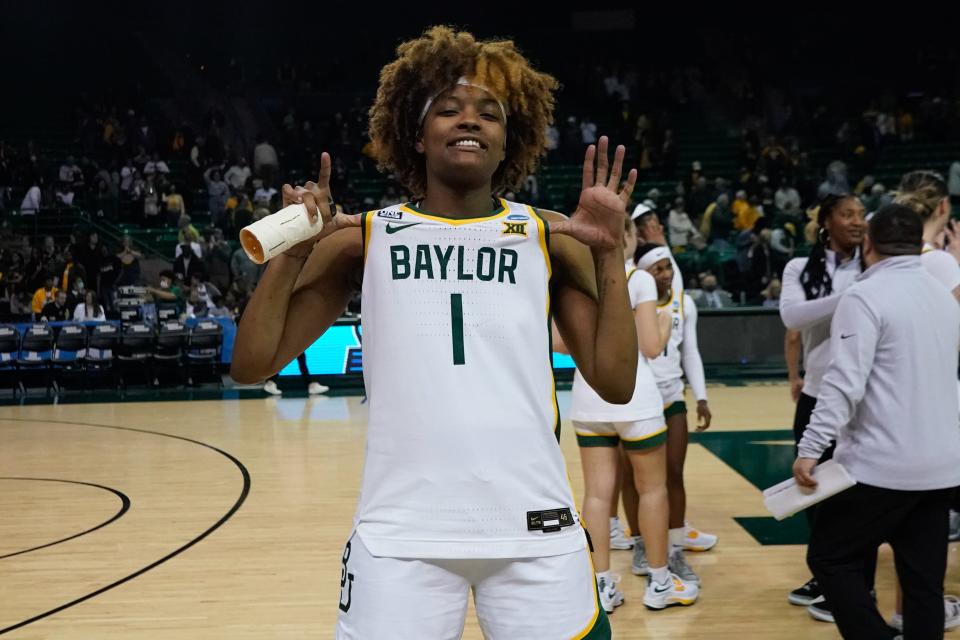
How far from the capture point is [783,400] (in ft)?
36.5

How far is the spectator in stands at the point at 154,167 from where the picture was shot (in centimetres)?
1839

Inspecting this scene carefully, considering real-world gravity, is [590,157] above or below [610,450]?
above

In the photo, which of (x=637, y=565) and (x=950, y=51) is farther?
(x=950, y=51)

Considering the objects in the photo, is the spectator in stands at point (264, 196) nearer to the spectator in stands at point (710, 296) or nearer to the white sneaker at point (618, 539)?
the spectator in stands at point (710, 296)

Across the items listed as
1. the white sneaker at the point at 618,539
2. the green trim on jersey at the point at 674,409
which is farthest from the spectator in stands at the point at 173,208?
the green trim on jersey at the point at 674,409

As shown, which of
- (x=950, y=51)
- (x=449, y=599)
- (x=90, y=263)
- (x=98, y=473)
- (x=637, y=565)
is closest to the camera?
(x=449, y=599)

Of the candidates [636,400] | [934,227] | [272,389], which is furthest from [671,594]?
[272,389]

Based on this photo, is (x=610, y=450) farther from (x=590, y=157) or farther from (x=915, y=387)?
(x=590, y=157)

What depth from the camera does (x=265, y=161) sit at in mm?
19000

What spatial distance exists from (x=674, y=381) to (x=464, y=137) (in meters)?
3.11

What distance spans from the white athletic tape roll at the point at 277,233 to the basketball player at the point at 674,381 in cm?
312

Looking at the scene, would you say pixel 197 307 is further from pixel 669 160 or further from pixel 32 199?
pixel 669 160

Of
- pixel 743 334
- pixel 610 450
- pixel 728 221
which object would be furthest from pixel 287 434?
pixel 728 221

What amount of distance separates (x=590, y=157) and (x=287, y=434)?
7.70 m
